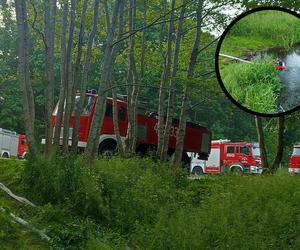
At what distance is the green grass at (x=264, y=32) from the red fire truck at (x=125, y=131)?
1487 centimetres

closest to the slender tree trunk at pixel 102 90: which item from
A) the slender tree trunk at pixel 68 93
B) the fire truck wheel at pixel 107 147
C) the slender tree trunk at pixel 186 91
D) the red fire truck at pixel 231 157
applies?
the slender tree trunk at pixel 68 93

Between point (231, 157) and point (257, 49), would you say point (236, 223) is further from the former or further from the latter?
point (231, 157)

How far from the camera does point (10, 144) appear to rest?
37.2 metres

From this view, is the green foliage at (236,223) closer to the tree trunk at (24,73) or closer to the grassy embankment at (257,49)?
the tree trunk at (24,73)

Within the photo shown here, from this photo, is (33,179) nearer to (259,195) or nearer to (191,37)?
(259,195)

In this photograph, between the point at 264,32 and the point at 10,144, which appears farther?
the point at 10,144

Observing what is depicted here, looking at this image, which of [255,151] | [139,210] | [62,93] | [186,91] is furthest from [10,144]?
[139,210]

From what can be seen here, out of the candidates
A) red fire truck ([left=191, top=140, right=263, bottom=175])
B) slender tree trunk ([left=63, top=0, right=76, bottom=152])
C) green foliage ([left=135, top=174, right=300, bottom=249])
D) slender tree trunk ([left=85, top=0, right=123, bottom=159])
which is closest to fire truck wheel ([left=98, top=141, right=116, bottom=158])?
slender tree trunk ([left=63, top=0, right=76, bottom=152])

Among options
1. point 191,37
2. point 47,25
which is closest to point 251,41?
point 47,25

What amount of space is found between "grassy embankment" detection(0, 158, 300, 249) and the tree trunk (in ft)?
1.86

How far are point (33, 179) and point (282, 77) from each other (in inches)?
337

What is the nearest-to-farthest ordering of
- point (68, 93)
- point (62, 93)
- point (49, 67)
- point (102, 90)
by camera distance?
point (49, 67), point (102, 90), point (68, 93), point (62, 93)

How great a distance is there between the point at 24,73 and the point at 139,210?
128 inches

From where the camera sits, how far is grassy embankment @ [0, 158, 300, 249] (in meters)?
7.42
